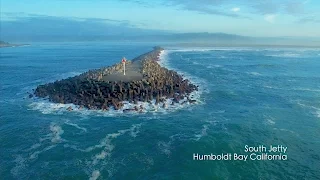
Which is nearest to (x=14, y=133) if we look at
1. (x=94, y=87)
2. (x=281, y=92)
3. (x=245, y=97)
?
(x=94, y=87)

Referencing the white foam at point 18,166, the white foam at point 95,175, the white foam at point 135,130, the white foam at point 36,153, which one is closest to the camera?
the white foam at point 95,175

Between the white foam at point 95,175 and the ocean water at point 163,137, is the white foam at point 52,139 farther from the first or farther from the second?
the white foam at point 95,175

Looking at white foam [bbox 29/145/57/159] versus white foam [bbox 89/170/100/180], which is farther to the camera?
white foam [bbox 29/145/57/159]

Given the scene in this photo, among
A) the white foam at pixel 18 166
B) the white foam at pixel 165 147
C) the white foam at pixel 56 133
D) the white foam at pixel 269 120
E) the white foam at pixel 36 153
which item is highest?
the white foam at pixel 269 120

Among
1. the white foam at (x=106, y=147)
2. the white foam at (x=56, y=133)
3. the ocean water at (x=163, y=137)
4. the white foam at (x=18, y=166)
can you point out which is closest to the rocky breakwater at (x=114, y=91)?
the ocean water at (x=163, y=137)

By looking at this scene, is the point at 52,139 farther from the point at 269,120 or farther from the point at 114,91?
the point at 269,120

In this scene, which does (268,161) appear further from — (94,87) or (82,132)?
(94,87)

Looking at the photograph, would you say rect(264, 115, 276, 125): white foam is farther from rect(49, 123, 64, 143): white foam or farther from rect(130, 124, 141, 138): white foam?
rect(49, 123, 64, 143): white foam

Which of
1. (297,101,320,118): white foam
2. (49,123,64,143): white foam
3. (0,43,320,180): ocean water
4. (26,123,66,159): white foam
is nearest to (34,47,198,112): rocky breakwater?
(0,43,320,180): ocean water

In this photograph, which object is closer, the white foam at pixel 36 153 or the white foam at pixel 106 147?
the white foam at pixel 106 147

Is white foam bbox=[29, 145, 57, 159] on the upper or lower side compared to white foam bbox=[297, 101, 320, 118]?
lower

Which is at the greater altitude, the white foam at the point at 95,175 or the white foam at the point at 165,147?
the white foam at the point at 165,147
